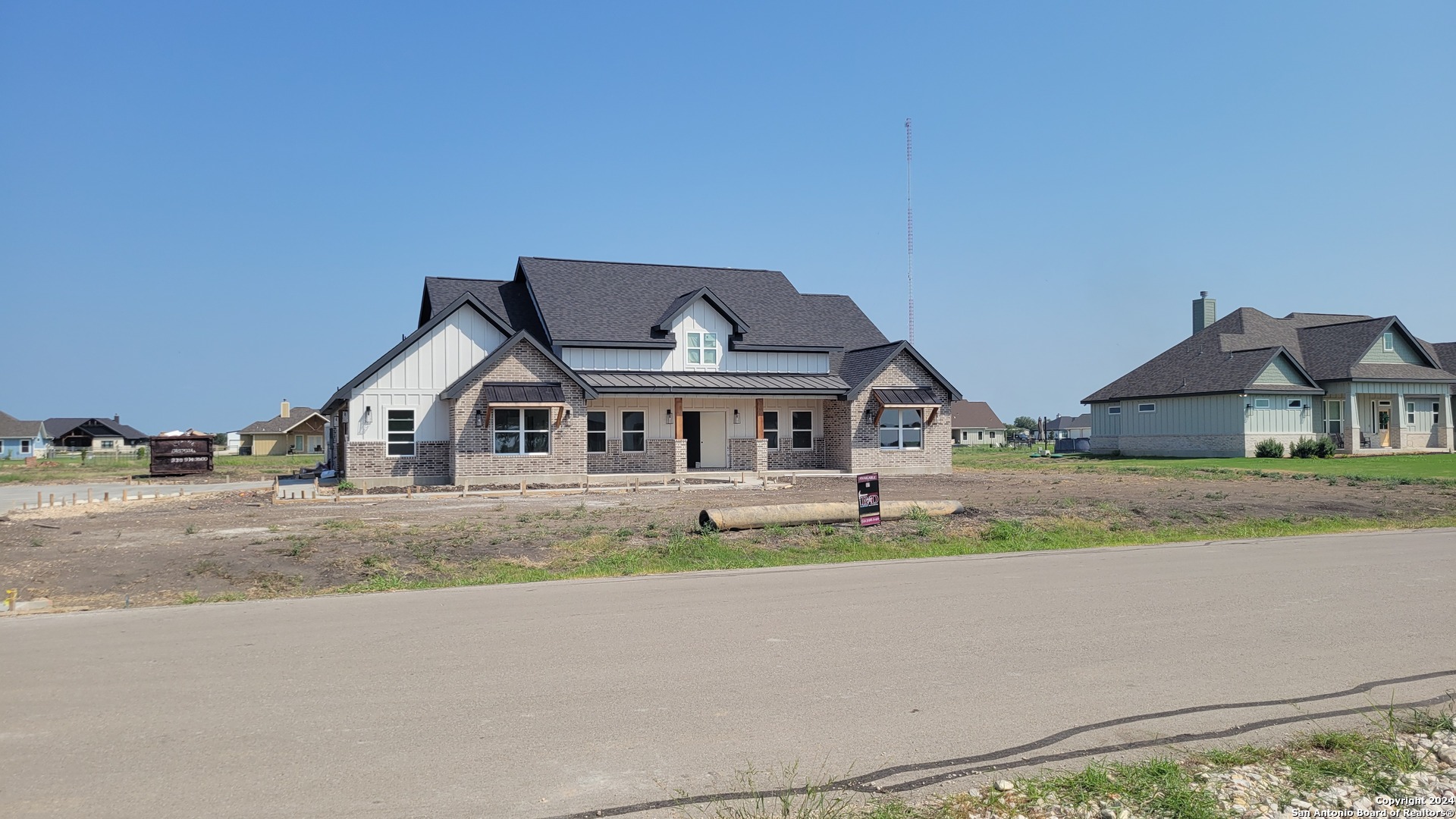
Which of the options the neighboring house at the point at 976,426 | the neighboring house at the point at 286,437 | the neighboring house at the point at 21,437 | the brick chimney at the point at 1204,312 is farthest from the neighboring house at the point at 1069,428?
the neighboring house at the point at 21,437

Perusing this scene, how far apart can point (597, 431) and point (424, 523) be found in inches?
580

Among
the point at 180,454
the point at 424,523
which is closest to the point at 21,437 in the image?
the point at 180,454

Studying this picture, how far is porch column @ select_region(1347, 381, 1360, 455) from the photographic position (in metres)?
45.3

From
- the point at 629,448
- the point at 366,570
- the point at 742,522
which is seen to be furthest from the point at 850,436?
the point at 366,570

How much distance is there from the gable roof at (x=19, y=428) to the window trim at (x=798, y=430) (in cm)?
9936

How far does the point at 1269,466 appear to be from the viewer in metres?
37.1

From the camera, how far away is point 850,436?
1351 inches

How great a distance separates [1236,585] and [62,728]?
11250mm

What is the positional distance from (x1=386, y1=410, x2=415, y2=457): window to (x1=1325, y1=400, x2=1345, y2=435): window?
4214 centimetres

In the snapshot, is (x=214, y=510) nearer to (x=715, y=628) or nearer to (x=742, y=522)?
(x=742, y=522)

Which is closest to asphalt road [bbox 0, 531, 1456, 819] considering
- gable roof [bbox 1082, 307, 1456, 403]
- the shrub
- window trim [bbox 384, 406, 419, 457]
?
window trim [bbox 384, 406, 419, 457]

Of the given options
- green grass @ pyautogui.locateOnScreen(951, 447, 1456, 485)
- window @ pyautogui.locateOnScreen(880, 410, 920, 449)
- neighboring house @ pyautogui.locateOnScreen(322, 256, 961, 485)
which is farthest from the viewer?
window @ pyautogui.locateOnScreen(880, 410, 920, 449)

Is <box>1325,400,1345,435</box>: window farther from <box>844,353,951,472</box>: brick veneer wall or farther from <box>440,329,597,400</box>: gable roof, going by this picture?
<box>440,329,597,400</box>: gable roof

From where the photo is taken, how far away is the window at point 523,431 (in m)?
29.9
